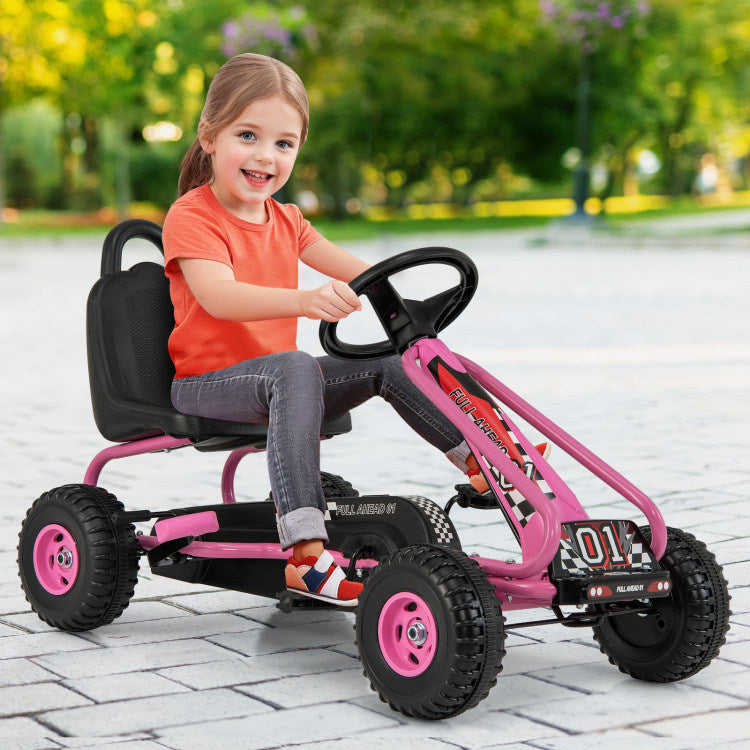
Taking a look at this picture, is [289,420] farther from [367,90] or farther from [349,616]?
[367,90]

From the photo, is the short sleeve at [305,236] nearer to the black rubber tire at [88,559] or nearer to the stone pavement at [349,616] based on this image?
the black rubber tire at [88,559]

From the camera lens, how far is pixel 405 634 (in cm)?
278

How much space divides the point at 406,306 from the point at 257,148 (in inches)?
23.2

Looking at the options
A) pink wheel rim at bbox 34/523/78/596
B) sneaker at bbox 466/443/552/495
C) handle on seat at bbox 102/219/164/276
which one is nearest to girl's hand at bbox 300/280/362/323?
sneaker at bbox 466/443/552/495

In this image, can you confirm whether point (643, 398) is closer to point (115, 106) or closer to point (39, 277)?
point (39, 277)

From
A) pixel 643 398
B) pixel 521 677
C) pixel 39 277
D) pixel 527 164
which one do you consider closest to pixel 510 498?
pixel 521 677

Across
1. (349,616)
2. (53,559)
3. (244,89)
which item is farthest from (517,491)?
(53,559)

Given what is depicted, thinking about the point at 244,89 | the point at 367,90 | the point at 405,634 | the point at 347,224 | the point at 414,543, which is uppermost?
the point at 367,90

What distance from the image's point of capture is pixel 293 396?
3102mm

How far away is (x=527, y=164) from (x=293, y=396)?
35.6m

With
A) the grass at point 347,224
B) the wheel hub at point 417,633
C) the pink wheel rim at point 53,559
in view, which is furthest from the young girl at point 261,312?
the grass at point 347,224

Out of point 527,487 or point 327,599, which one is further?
point 327,599

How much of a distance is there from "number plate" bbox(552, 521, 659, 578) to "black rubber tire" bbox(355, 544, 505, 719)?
0.19 meters

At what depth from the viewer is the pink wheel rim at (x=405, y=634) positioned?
2.74m
